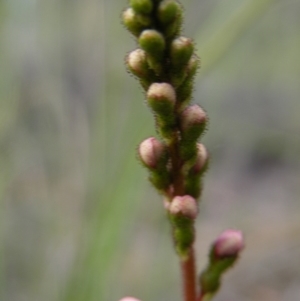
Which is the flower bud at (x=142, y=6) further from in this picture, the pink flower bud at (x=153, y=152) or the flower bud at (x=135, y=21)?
the pink flower bud at (x=153, y=152)

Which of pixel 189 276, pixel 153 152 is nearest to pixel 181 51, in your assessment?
pixel 153 152

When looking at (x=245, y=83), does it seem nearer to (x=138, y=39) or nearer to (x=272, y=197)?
(x=272, y=197)

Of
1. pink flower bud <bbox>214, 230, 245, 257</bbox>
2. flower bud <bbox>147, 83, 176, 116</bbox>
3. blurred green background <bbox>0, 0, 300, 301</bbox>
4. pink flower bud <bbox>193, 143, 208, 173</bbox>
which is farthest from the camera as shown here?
blurred green background <bbox>0, 0, 300, 301</bbox>

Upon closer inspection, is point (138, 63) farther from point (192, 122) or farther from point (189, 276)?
point (189, 276)

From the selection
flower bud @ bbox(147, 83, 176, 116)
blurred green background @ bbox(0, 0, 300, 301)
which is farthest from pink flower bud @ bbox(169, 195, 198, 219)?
blurred green background @ bbox(0, 0, 300, 301)

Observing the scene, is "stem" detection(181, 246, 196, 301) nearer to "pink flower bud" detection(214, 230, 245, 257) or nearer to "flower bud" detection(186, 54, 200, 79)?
"pink flower bud" detection(214, 230, 245, 257)

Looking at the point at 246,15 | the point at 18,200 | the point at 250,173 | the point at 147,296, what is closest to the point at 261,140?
the point at 250,173
